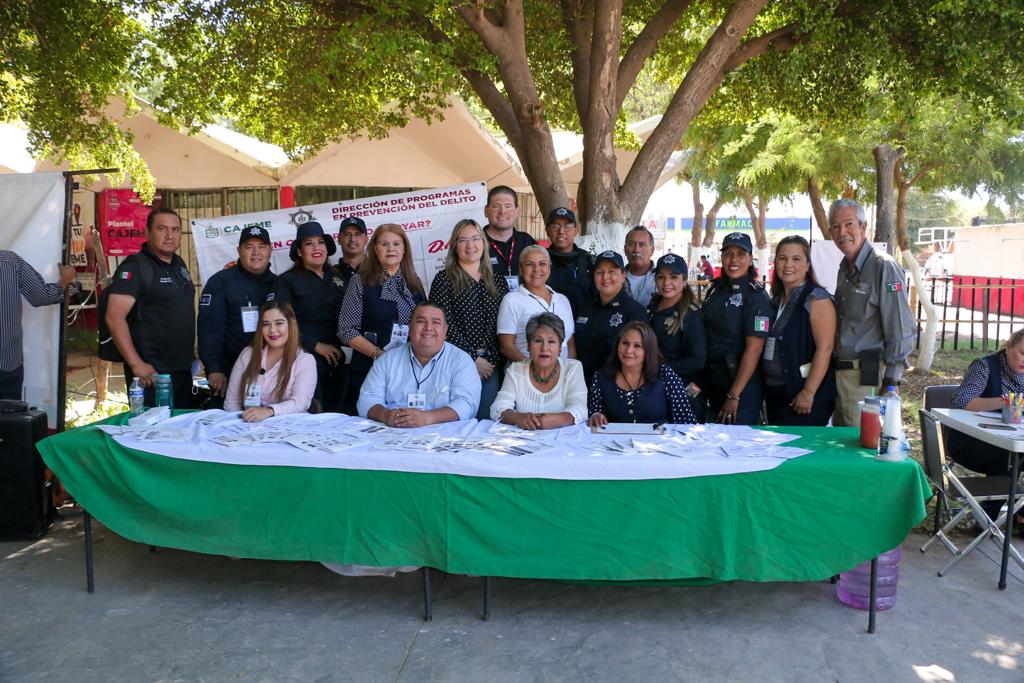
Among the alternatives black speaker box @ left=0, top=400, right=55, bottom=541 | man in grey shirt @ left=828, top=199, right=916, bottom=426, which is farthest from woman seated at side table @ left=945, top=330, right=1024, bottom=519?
black speaker box @ left=0, top=400, right=55, bottom=541

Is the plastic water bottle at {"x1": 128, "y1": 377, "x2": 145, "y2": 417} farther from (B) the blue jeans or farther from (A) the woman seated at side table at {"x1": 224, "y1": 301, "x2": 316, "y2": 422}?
(B) the blue jeans

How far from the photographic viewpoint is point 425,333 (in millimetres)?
4348

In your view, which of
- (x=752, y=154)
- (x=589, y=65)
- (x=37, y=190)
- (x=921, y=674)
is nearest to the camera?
(x=921, y=674)

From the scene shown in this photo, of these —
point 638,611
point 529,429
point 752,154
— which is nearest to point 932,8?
point 529,429

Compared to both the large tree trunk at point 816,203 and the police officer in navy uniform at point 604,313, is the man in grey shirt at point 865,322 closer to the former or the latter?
the police officer in navy uniform at point 604,313

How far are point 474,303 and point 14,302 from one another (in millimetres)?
2971

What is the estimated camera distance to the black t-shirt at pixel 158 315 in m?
5.08

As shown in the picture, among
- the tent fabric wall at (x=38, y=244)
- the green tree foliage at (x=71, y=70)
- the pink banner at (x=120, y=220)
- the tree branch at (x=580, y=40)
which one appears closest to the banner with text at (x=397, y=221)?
the tree branch at (x=580, y=40)

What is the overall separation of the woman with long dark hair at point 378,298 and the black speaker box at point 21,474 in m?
1.84

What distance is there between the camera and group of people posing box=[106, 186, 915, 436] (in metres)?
4.41

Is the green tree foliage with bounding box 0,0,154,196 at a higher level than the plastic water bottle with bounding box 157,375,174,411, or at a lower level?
higher

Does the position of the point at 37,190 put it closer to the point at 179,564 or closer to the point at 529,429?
the point at 179,564

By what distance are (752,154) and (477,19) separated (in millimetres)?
10392

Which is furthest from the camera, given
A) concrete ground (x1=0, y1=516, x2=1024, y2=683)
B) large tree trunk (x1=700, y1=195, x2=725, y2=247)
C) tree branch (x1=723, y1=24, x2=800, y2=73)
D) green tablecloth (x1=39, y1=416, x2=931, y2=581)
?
large tree trunk (x1=700, y1=195, x2=725, y2=247)
